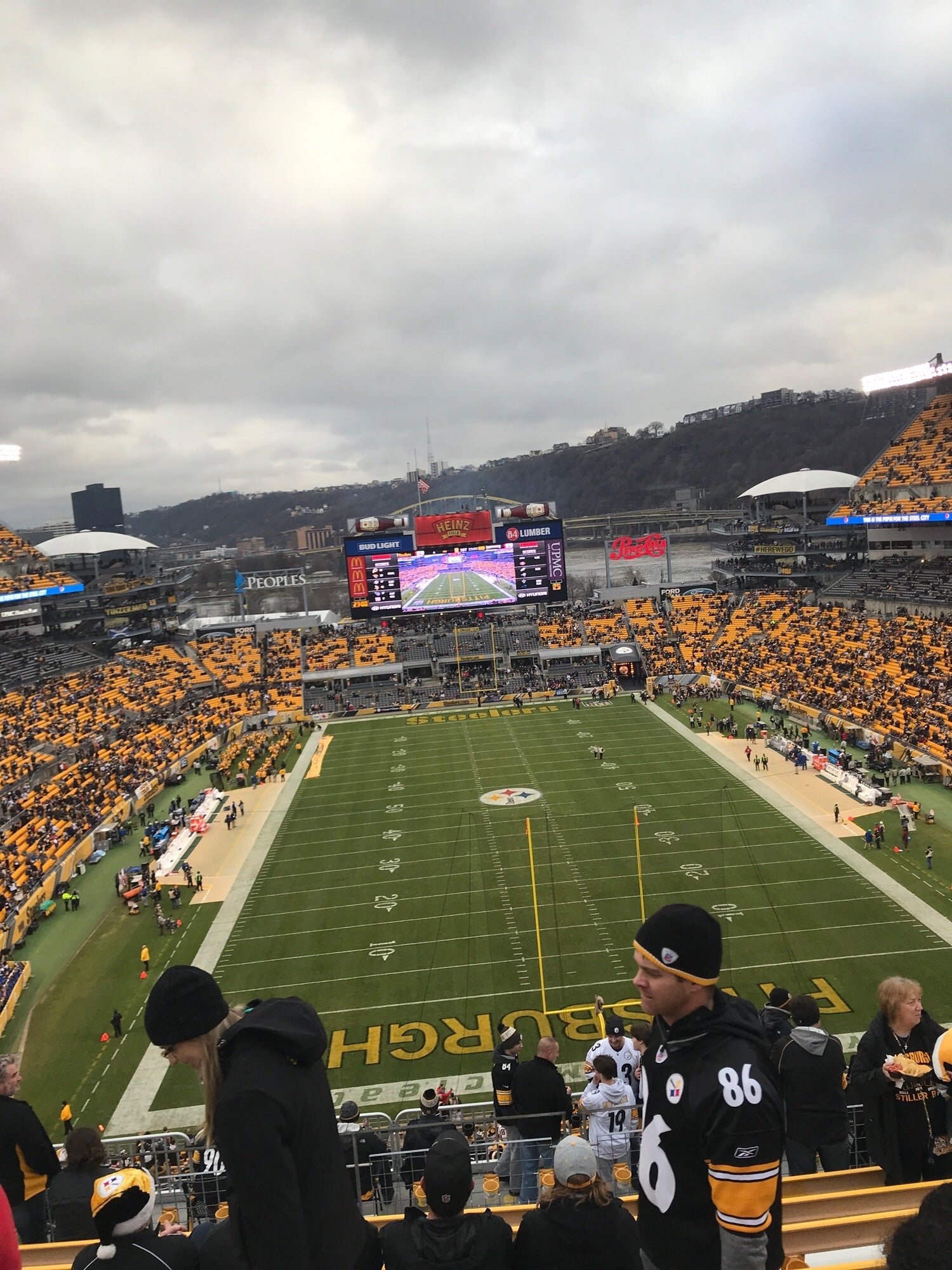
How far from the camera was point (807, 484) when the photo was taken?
71125 mm

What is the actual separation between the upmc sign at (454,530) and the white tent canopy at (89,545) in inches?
1124

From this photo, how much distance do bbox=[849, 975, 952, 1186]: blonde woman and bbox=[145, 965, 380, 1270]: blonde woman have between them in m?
3.66

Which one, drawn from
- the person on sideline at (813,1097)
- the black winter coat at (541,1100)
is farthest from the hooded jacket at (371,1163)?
the person on sideline at (813,1097)

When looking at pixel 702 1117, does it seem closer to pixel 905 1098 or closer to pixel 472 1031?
pixel 905 1098

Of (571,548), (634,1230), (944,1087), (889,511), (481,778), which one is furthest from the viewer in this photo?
(571,548)

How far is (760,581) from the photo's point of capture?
71562 millimetres

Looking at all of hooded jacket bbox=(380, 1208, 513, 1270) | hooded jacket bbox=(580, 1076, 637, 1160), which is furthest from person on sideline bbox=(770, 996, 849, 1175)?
hooded jacket bbox=(380, 1208, 513, 1270)

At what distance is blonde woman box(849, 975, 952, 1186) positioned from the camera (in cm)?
509

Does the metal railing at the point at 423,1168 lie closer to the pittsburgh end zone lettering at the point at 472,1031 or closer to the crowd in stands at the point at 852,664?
the pittsburgh end zone lettering at the point at 472,1031

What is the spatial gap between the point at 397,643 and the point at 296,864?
3479 centimetres

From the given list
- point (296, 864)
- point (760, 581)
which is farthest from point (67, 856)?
point (760, 581)

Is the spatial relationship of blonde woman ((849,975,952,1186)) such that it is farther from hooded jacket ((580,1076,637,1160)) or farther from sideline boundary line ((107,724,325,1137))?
sideline boundary line ((107,724,325,1137))

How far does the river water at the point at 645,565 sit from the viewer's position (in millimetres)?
104062

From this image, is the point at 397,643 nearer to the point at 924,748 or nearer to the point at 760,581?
the point at 760,581
